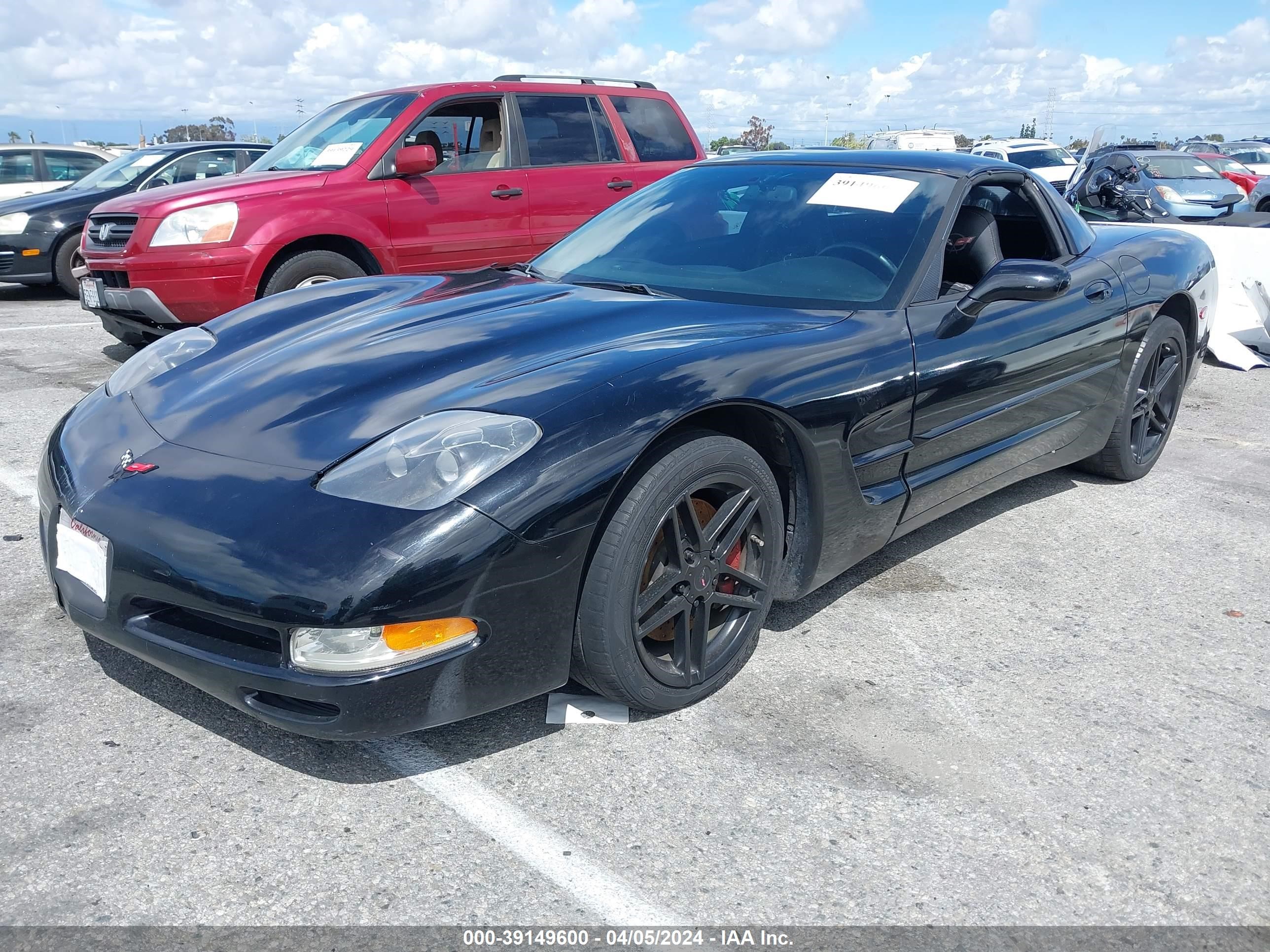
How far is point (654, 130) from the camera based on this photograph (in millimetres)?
7836

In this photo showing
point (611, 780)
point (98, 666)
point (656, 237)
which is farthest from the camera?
point (656, 237)

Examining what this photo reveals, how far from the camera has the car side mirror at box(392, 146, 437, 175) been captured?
20.6 feet

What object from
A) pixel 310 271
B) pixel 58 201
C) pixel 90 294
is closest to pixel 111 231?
pixel 90 294

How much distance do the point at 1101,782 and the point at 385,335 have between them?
6.65 feet

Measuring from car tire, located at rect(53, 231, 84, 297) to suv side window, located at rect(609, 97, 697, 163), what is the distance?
5.09 metres

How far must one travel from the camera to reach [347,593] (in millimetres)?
2014

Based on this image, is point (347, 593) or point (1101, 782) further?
point (1101, 782)

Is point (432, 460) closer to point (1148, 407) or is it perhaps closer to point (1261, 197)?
point (1148, 407)

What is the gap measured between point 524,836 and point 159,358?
1.76 metres

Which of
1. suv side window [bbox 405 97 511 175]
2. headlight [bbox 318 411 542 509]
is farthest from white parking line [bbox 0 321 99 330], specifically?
headlight [bbox 318 411 542 509]

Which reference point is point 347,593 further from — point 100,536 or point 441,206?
point 441,206

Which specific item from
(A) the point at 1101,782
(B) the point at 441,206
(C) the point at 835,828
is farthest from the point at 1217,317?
(C) the point at 835,828

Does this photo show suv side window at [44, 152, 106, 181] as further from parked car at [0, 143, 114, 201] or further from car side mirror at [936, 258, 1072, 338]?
car side mirror at [936, 258, 1072, 338]

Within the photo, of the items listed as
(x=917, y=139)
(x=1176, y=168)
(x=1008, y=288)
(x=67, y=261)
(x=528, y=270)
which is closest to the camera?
(x=1008, y=288)
